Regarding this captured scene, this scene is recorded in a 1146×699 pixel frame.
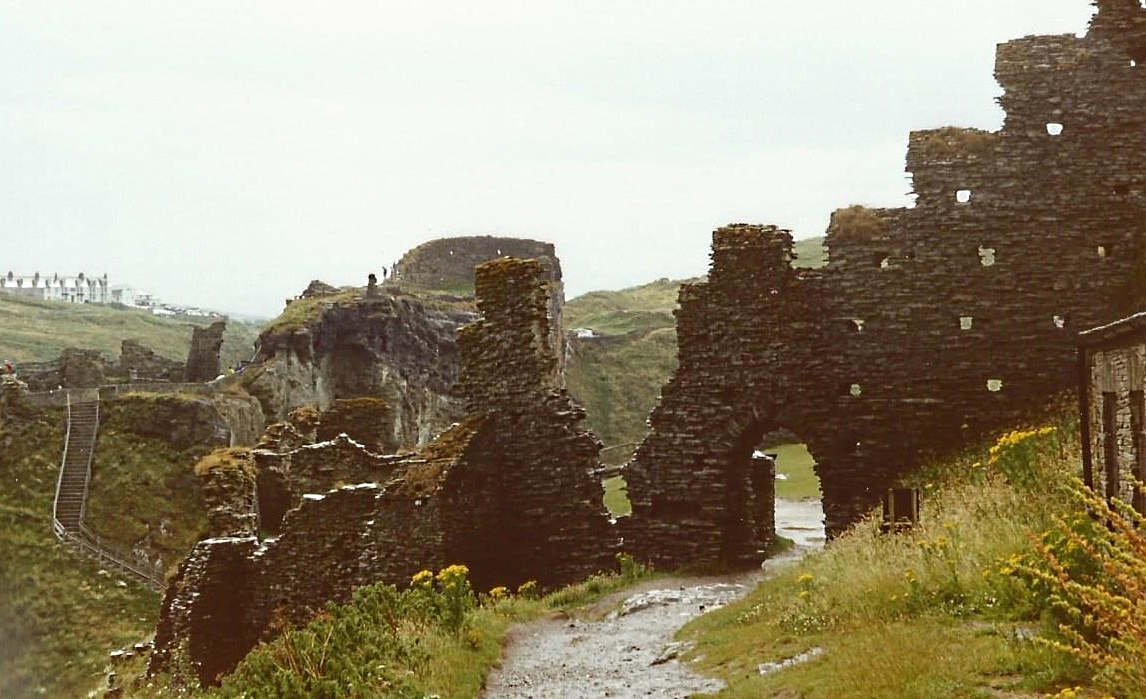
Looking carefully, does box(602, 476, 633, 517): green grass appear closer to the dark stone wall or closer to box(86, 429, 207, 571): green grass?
box(86, 429, 207, 571): green grass

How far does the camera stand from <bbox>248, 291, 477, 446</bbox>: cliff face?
Result: 191ft

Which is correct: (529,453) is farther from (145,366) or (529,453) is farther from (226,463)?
(145,366)

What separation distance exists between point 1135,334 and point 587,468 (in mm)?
11614

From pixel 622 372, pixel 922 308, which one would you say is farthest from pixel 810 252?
pixel 922 308

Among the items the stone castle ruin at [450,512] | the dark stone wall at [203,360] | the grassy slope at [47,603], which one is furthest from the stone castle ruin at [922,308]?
the dark stone wall at [203,360]

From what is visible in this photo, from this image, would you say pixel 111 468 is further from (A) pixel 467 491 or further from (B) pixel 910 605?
(B) pixel 910 605

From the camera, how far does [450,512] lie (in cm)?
2238

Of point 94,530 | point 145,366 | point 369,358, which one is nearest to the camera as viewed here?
point 94,530

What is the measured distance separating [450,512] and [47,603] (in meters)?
24.9

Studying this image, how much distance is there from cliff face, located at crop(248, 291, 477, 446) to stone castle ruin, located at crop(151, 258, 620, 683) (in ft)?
109

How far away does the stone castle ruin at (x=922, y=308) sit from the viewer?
21719 millimetres

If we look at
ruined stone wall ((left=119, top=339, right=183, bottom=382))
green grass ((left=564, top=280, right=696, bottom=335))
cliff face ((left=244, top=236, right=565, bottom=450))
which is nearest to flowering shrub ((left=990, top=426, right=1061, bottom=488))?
cliff face ((left=244, top=236, right=565, bottom=450))

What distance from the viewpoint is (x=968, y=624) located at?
37.4ft

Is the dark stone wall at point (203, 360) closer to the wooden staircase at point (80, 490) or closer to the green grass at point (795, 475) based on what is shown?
the wooden staircase at point (80, 490)
